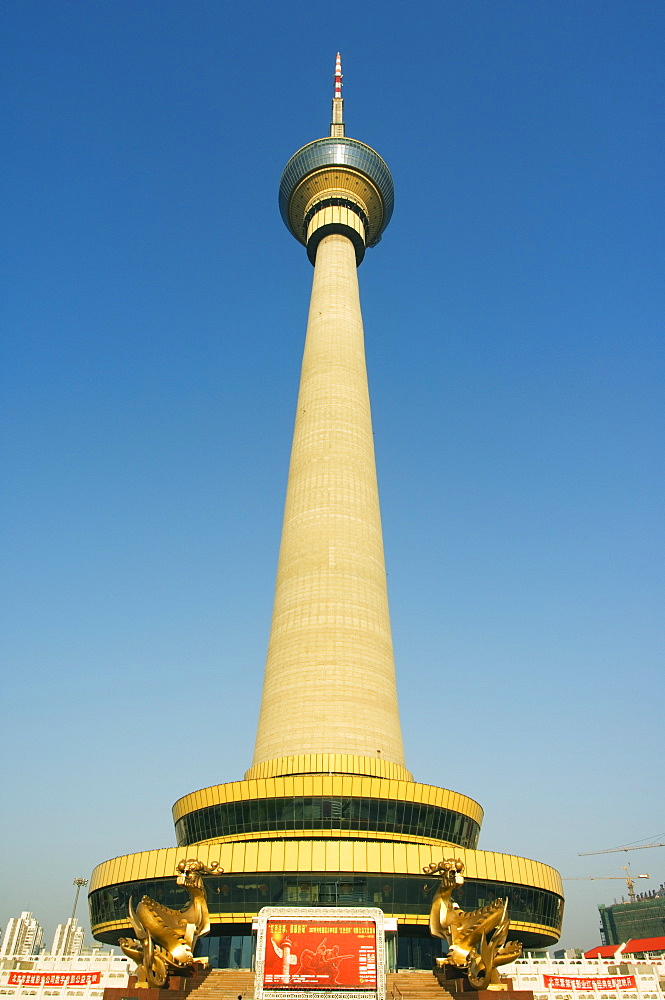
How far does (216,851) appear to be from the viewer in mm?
37625

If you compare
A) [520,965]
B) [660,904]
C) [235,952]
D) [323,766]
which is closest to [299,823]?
[323,766]

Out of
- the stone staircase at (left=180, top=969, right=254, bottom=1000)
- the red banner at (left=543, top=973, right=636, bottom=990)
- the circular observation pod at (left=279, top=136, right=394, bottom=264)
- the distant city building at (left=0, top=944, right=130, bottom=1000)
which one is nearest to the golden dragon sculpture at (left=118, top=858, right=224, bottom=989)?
the stone staircase at (left=180, top=969, right=254, bottom=1000)

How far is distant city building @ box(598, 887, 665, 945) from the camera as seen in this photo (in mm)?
143125

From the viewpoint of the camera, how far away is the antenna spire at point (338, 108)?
9125cm

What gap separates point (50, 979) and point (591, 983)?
2632 cm

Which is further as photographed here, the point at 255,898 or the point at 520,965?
the point at 520,965

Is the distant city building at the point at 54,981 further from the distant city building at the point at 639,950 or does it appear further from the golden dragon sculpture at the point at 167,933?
the distant city building at the point at 639,950

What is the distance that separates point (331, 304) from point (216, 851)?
162 feet

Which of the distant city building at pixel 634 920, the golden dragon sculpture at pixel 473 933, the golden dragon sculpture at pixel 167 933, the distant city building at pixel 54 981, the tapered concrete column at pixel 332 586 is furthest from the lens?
the distant city building at pixel 634 920

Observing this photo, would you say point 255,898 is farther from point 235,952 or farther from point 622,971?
point 622,971

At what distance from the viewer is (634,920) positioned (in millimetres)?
147875

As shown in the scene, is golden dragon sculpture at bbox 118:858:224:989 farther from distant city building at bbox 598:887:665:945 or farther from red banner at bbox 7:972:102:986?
distant city building at bbox 598:887:665:945

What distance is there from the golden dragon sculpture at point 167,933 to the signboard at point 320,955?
20.3ft

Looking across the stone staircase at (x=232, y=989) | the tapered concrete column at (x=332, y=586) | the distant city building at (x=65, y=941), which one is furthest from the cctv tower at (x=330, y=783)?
the distant city building at (x=65, y=941)
